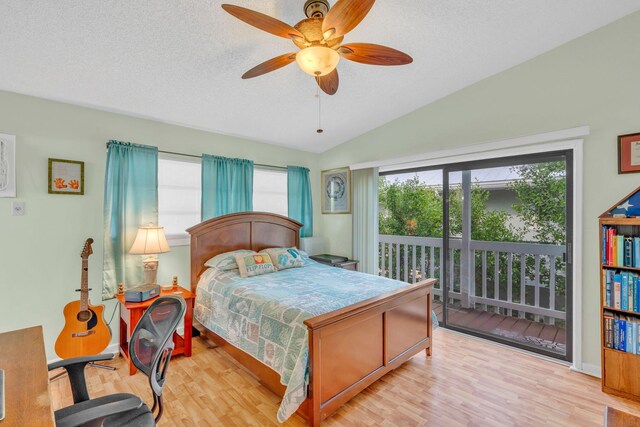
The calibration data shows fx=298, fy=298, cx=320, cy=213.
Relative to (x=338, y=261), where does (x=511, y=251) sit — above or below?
above

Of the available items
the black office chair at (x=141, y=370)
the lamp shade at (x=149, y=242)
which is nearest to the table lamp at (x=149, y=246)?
the lamp shade at (x=149, y=242)

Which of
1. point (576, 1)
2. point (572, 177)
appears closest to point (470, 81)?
point (576, 1)

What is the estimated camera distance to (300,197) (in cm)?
466

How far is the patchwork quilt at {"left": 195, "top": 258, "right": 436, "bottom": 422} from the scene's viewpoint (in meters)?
1.99

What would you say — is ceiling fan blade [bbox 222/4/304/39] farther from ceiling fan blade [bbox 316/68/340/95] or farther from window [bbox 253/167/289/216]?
window [bbox 253/167/289/216]

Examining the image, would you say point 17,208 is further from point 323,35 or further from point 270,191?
point 323,35

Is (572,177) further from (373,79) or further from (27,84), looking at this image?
(27,84)

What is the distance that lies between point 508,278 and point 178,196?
3.97m

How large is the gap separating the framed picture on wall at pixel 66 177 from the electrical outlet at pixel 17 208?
0.22 m

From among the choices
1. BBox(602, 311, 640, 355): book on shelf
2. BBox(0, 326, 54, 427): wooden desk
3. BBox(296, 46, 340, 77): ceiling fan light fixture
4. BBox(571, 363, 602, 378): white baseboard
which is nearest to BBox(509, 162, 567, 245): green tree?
BBox(602, 311, 640, 355): book on shelf

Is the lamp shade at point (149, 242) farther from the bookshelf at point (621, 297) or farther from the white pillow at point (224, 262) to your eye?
the bookshelf at point (621, 297)

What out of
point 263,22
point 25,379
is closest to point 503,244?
point 263,22

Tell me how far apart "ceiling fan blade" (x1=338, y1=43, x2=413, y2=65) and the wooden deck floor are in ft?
10.0

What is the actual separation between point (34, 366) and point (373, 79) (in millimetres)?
3132
